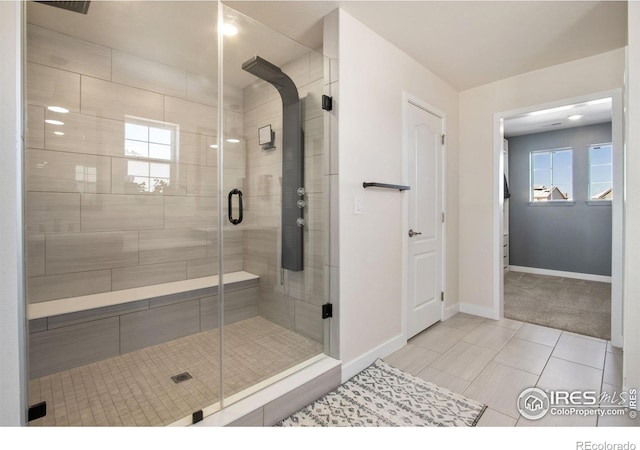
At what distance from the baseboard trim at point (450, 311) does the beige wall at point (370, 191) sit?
0.87m

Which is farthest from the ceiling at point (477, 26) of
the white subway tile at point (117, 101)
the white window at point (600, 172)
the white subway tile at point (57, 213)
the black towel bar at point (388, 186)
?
the white window at point (600, 172)

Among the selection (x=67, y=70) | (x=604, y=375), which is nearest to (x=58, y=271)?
(x=67, y=70)

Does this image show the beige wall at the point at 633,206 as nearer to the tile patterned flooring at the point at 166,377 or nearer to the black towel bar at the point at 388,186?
the black towel bar at the point at 388,186

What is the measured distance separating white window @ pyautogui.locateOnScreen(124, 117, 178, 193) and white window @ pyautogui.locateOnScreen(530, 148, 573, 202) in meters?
5.84

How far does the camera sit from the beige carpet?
3047 mm

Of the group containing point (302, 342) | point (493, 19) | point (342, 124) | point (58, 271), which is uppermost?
point (493, 19)

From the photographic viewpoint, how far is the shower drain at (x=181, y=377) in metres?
1.86

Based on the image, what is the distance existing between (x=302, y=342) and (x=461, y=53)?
2763 mm

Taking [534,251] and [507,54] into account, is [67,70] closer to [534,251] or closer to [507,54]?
[507,54]

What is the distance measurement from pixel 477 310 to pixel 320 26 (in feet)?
10.5

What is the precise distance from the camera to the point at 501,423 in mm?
1650

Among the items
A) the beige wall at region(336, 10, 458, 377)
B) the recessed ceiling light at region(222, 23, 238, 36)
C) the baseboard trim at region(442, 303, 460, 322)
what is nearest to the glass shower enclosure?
the recessed ceiling light at region(222, 23, 238, 36)

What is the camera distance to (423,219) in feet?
9.59

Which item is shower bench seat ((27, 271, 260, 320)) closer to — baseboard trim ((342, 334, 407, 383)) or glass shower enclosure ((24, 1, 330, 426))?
glass shower enclosure ((24, 1, 330, 426))
